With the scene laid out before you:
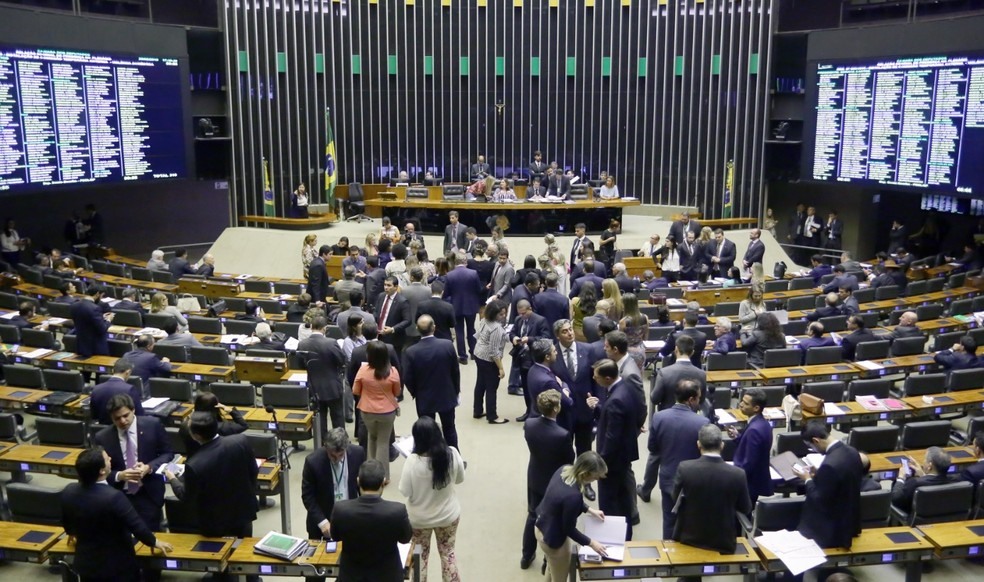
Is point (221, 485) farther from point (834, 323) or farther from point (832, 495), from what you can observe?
point (834, 323)

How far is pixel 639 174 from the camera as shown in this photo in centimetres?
2072

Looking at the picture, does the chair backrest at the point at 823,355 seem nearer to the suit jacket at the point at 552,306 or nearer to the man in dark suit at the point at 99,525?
the suit jacket at the point at 552,306

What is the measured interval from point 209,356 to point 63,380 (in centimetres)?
136

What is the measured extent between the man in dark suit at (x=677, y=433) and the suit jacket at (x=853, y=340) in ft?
14.7

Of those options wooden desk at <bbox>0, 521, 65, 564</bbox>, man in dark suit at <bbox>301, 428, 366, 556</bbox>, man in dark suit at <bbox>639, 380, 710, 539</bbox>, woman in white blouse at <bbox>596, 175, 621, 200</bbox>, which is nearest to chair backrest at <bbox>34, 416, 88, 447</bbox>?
wooden desk at <bbox>0, 521, 65, 564</bbox>

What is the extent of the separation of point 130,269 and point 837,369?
11117mm

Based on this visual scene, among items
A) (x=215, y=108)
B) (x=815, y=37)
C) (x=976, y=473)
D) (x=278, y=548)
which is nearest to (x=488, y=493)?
(x=278, y=548)

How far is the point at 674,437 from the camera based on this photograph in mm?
5730

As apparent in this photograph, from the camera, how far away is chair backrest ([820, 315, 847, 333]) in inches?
415

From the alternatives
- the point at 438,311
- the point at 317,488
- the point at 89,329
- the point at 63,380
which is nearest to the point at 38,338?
the point at 89,329

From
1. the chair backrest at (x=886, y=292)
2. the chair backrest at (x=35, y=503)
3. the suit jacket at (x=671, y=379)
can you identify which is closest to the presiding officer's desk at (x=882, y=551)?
the suit jacket at (x=671, y=379)

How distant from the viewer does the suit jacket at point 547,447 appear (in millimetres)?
5379

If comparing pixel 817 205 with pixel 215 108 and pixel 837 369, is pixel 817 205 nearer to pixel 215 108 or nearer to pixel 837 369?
pixel 837 369

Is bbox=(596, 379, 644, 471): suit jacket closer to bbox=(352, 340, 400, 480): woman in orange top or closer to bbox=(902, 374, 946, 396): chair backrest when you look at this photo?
bbox=(352, 340, 400, 480): woman in orange top
